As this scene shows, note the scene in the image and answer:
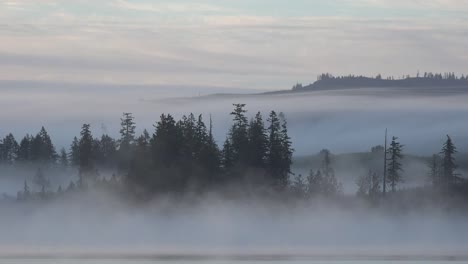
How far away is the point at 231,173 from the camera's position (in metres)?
79.9

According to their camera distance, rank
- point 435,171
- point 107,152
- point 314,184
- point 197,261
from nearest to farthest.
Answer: point 197,261 → point 435,171 → point 314,184 → point 107,152

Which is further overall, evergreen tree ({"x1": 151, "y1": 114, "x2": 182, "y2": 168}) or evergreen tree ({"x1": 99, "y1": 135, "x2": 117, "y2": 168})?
Result: evergreen tree ({"x1": 99, "y1": 135, "x2": 117, "y2": 168})

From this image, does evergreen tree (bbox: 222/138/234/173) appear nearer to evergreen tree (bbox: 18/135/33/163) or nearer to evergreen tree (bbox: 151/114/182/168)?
evergreen tree (bbox: 151/114/182/168)

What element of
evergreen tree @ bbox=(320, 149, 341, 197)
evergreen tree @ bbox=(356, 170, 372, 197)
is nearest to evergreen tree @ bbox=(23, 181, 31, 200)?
evergreen tree @ bbox=(320, 149, 341, 197)

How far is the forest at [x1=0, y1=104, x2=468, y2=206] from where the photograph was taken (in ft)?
259

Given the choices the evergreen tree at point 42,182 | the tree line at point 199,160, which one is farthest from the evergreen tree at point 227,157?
the evergreen tree at point 42,182

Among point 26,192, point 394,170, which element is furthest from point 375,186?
point 26,192

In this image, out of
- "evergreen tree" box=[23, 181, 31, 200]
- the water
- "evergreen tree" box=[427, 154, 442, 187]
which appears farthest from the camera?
"evergreen tree" box=[23, 181, 31, 200]

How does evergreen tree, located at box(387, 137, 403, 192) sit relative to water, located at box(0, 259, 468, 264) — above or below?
above

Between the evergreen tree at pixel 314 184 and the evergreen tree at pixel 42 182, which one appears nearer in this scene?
the evergreen tree at pixel 314 184

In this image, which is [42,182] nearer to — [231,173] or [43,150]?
[43,150]

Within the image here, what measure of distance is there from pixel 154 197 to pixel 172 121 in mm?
4924

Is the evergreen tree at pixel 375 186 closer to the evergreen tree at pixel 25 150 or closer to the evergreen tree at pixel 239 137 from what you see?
the evergreen tree at pixel 239 137

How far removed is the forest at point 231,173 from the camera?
7881cm
